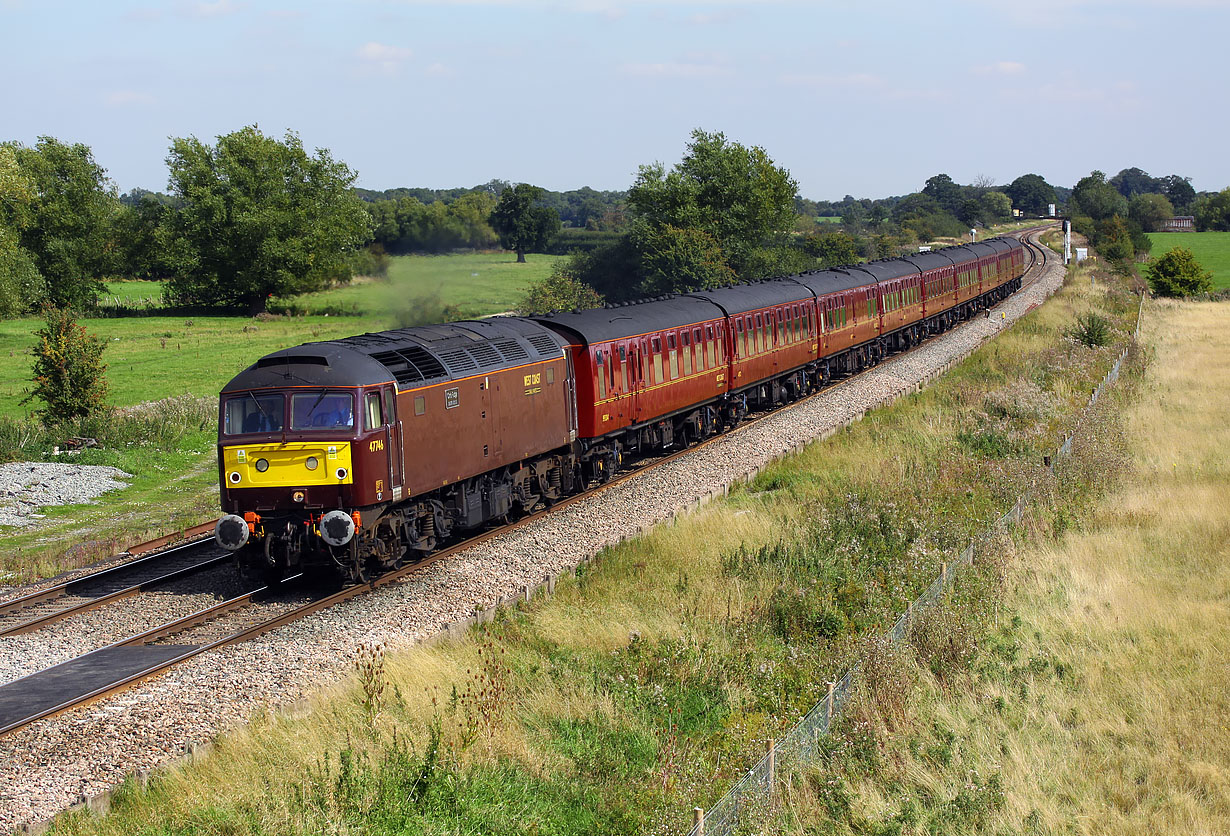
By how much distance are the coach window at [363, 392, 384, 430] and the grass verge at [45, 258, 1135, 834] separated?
349 cm

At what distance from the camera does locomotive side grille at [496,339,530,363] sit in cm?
1966

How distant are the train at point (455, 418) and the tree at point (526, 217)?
46369mm

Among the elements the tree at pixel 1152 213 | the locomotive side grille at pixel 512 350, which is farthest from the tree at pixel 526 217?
the tree at pixel 1152 213

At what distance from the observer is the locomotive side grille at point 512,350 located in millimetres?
19656

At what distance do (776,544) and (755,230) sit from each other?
71.3 metres

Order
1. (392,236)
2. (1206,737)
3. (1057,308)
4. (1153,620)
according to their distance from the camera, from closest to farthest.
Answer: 1. (1206,737)
2. (1153,620)
3. (392,236)
4. (1057,308)

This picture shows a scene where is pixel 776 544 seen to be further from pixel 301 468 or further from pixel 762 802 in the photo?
pixel 762 802

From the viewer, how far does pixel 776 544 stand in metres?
17.3

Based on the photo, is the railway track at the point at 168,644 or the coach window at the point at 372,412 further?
the coach window at the point at 372,412

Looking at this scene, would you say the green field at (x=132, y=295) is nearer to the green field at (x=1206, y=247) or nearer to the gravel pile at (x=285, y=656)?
the gravel pile at (x=285, y=656)

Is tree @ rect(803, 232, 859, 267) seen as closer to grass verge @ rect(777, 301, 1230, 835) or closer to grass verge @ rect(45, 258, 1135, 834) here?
grass verge @ rect(45, 258, 1135, 834)

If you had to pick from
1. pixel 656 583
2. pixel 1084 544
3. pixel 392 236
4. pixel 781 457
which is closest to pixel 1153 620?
pixel 1084 544

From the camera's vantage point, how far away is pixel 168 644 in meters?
14.0

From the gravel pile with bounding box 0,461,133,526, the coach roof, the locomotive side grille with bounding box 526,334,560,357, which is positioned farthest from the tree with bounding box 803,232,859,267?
the gravel pile with bounding box 0,461,133,526
